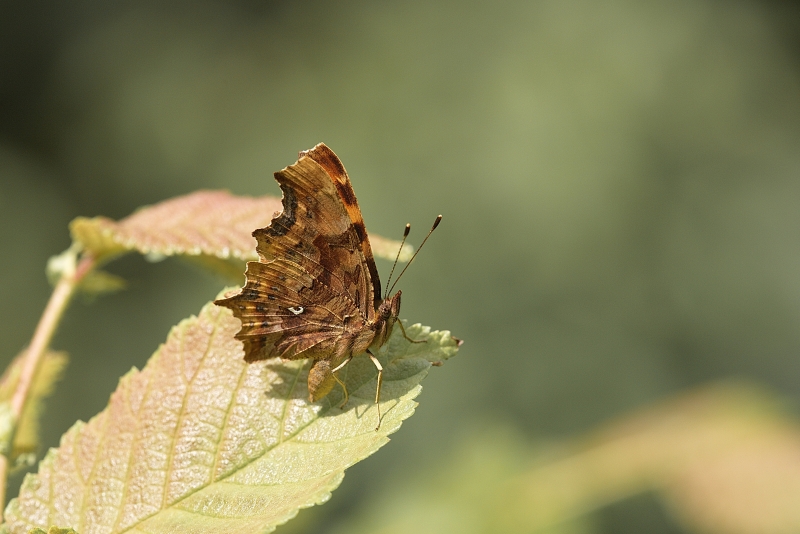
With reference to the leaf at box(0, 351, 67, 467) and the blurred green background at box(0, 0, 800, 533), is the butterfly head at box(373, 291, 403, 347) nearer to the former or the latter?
the leaf at box(0, 351, 67, 467)

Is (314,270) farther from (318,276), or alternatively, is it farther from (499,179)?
(499,179)

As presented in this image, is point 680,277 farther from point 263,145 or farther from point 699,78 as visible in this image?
point 263,145

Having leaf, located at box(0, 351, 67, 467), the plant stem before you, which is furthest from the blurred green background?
the plant stem

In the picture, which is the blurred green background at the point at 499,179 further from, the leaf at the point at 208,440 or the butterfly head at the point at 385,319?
the leaf at the point at 208,440

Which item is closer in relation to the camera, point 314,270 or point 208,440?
point 208,440

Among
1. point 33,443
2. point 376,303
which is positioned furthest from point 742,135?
point 33,443

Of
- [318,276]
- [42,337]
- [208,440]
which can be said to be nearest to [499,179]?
[318,276]

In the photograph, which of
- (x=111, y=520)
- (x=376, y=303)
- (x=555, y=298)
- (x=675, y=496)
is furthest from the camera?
(x=555, y=298)

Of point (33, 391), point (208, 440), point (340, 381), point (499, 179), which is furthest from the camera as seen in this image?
point (499, 179)
